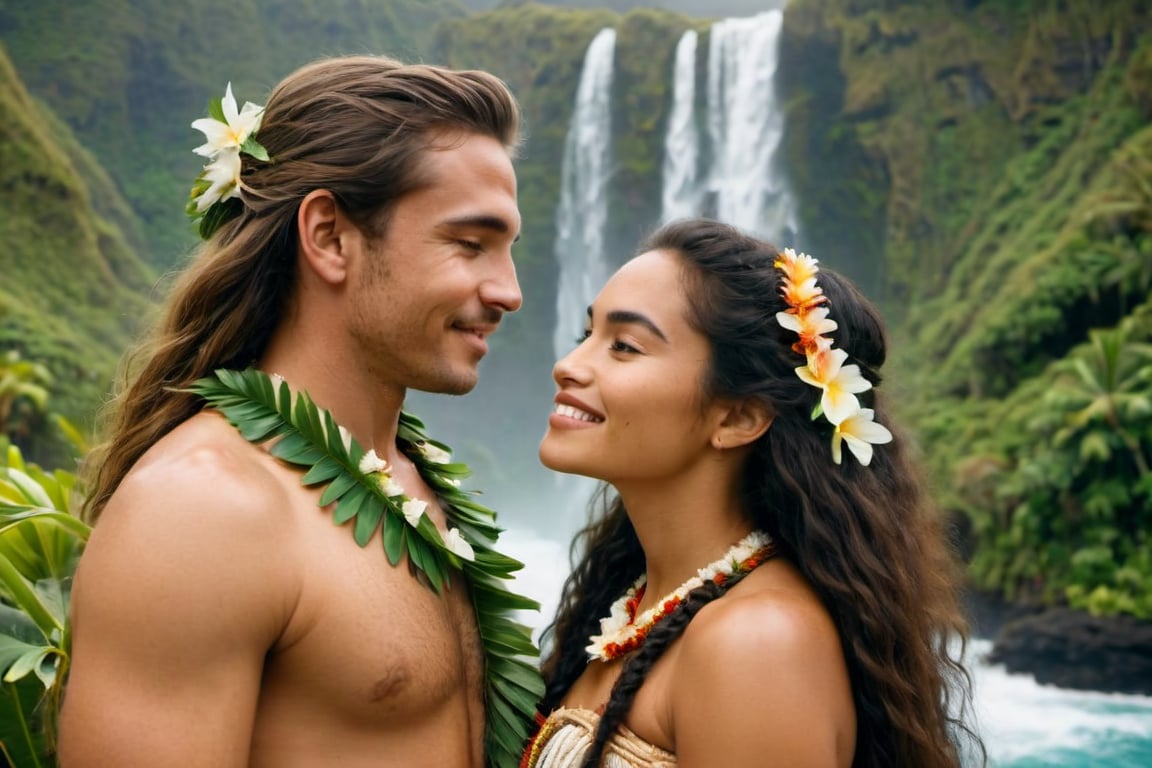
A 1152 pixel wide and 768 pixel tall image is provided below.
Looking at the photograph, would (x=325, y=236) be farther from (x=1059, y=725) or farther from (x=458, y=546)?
(x=1059, y=725)

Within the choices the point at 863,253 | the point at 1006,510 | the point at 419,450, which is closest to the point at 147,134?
the point at 863,253

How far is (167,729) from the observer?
1.90 m

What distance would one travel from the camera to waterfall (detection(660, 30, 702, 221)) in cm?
3241

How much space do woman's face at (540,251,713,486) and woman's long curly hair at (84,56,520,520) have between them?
1.78ft

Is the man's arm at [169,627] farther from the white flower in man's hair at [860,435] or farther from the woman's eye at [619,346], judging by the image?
the white flower in man's hair at [860,435]

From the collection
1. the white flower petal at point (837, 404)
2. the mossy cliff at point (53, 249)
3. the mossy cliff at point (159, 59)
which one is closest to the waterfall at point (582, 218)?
the mossy cliff at point (159, 59)

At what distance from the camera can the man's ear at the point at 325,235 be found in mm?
2496

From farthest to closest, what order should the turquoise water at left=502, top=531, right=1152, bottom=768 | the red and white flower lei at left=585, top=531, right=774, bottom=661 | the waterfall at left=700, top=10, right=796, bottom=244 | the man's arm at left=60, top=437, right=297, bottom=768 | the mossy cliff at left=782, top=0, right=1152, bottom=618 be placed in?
the waterfall at left=700, top=10, right=796, bottom=244 → the mossy cliff at left=782, top=0, right=1152, bottom=618 → the turquoise water at left=502, top=531, right=1152, bottom=768 → the red and white flower lei at left=585, top=531, right=774, bottom=661 → the man's arm at left=60, top=437, right=297, bottom=768

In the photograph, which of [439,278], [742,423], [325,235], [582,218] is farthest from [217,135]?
[582,218]

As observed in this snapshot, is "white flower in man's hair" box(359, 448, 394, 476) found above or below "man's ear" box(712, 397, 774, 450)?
below

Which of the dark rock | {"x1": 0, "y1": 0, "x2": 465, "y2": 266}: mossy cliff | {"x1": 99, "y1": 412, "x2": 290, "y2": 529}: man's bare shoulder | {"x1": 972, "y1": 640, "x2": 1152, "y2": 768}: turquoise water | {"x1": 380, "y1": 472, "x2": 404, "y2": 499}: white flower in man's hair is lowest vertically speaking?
{"x1": 99, "y1": 412, "x2": 290, "y2": 529}: man's bare shoulder

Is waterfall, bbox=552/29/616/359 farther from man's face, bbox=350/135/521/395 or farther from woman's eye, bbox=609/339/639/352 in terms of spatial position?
man's face, bbox=350/135/521/395

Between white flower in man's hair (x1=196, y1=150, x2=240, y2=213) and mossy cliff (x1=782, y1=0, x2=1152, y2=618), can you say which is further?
mossy cliff (x1=782, y1=0, x2=1152, y2=618)

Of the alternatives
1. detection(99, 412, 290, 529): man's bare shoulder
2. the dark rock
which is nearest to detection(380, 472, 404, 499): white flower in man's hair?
detection(99, 412, 290, 529): man's bare shoulder
